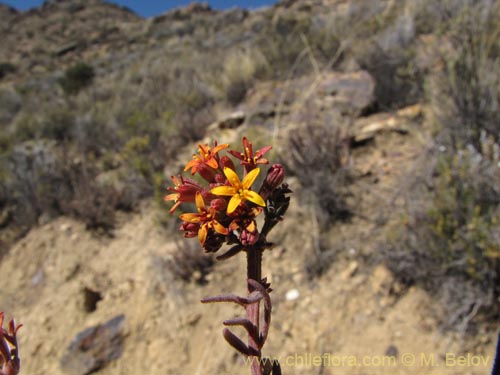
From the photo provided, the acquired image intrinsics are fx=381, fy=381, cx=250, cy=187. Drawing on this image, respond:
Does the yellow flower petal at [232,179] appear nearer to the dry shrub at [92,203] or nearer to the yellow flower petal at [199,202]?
the yellow flower petal at [199,202]

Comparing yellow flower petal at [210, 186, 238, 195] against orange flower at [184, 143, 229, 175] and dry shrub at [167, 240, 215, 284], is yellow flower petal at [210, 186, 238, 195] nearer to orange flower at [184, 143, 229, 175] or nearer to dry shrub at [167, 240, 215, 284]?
orange flower at [184, 143, 229, 175]

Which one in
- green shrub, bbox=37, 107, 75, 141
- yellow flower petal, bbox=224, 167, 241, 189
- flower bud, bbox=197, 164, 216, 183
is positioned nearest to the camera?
yellow flower petal, bbox=224, 167, 241, 189

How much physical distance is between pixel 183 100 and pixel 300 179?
14.2 ft

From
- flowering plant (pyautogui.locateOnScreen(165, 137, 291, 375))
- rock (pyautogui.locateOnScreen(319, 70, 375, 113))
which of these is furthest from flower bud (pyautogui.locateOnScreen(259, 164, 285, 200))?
rock (pyautogui.locateOnScreen(319, 70, 375, 113))

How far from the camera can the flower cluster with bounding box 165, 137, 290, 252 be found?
38.1 inches

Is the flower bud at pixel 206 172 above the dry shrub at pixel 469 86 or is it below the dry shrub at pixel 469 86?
above

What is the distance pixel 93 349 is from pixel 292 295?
189 cm

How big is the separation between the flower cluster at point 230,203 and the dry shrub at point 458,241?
2312mm

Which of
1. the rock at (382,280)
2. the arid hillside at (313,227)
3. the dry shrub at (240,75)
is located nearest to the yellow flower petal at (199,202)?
the arid hillside at (313,227)

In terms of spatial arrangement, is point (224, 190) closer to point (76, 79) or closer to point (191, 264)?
point (191, 264)

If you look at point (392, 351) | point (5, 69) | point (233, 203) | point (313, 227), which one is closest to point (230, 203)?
point (233, 203)

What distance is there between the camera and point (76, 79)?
53.9 feet

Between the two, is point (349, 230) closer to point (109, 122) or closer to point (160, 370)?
point (160, 370)

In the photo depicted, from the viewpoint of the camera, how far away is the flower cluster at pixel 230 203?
3.18ft
